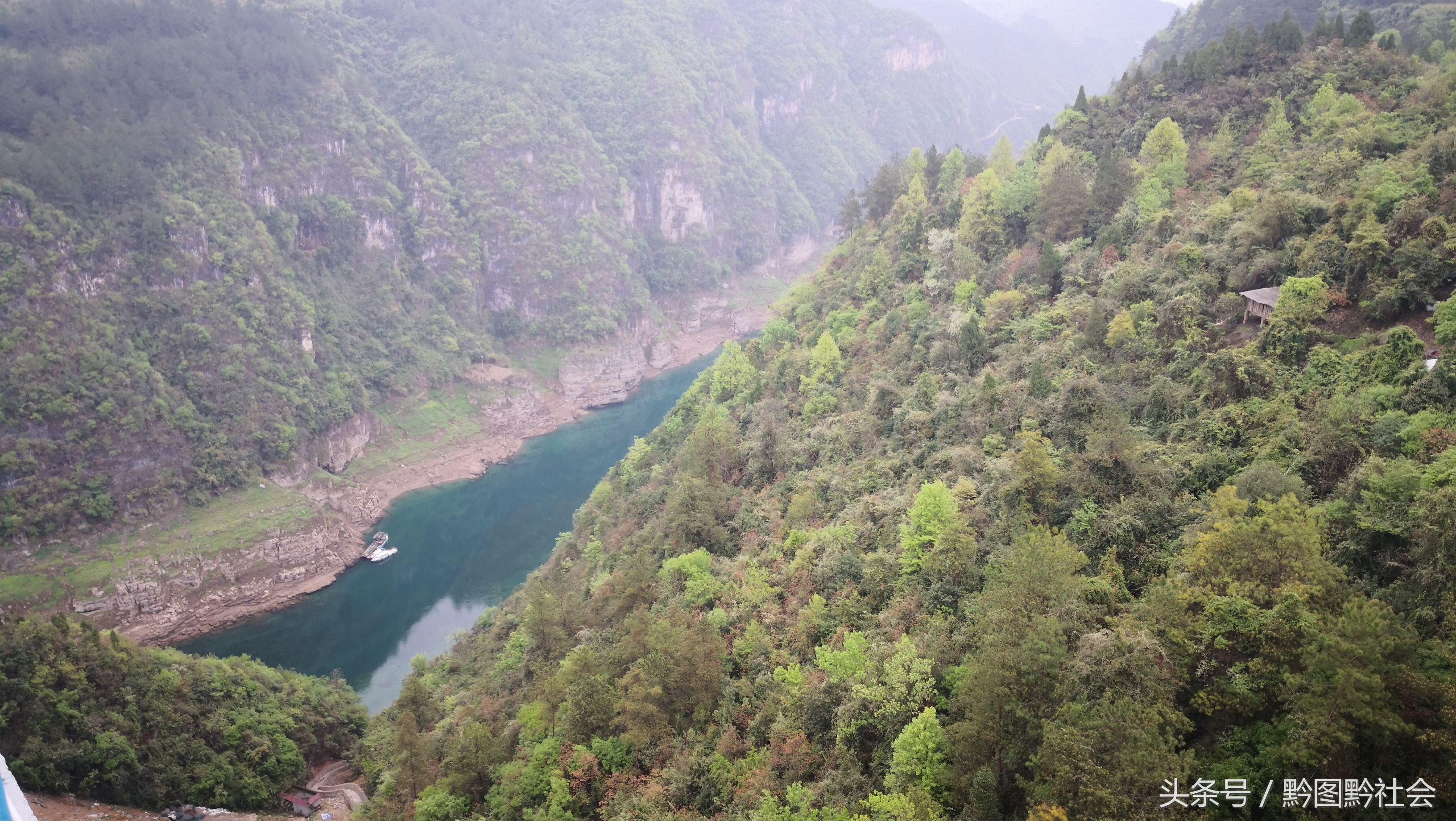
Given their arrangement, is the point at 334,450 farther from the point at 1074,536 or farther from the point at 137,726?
the point at 1074,536

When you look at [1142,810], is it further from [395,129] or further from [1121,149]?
[395,129]

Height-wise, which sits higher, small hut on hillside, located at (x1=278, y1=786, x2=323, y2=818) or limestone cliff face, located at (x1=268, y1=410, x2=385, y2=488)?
limestone cliff face, located at (x1=268, y1=410, x2=385, y2=488)

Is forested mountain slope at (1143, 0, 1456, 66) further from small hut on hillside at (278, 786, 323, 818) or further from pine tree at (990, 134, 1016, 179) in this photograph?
small hut on hillside at (278, 786, 323, 818)

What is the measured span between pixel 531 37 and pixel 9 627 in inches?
6092

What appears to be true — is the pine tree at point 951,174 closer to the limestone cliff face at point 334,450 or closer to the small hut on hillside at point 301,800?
the small hut on hillside at point 301,800

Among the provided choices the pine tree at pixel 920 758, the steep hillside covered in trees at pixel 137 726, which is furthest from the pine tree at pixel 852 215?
the pine tree at pixel 920 758

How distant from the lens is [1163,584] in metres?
18.2

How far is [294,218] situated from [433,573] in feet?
188

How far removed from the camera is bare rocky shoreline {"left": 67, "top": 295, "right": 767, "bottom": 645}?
66188mm

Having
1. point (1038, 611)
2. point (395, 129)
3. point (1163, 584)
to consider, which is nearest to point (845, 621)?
point (1038, 611)

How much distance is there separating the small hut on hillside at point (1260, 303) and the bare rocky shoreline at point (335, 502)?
236 feet

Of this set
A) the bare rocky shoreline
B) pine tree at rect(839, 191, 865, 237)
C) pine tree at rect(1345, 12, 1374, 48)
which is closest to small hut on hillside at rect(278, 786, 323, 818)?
the bare rocky shoreline

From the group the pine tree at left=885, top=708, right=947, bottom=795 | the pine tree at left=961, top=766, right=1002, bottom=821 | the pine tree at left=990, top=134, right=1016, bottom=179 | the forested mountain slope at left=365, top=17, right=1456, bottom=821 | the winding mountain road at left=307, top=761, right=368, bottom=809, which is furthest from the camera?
the pine tree at left=990, top=134, right=1016, bottom=179

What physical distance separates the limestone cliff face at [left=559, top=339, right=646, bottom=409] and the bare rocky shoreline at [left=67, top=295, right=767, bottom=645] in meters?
0.15
